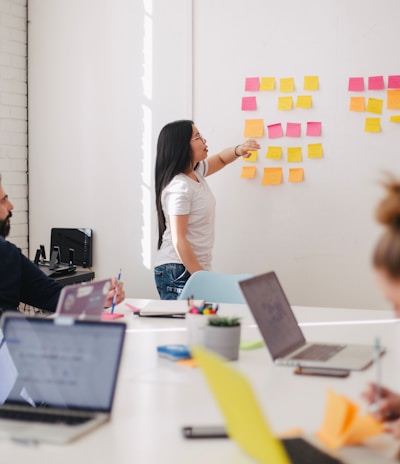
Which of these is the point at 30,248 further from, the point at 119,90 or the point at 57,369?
the point at 57,369

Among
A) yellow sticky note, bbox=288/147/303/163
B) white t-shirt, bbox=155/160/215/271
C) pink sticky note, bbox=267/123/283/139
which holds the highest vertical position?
pink sticky note, bbox=267/123/283/139

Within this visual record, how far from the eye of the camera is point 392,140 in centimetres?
392

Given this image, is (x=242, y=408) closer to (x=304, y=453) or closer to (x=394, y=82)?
(x=304, y=453)

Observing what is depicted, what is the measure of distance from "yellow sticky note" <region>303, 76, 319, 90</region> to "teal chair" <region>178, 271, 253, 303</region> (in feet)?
4.39

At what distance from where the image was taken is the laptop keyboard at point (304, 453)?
128cm

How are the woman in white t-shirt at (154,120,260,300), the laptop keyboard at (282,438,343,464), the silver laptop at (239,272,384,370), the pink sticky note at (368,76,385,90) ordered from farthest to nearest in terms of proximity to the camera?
the pink sticky note at (368,76,385,90) < the woman in white t-shirt at (154,120,260,300) < the silver laptop at (239,272,384,370) < the laptop keyboard at (282,438,343,464)

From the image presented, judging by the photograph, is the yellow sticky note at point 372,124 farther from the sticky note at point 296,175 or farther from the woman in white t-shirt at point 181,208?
the woman in white t-shirt at point 181,208

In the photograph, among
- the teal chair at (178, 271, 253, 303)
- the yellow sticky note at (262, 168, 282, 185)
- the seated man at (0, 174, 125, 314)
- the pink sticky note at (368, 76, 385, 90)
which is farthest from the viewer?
the yellow sticky note at (262, 168, 282, 185)

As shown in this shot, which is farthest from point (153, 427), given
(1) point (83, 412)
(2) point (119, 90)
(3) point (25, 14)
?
(3) point (25, 14)

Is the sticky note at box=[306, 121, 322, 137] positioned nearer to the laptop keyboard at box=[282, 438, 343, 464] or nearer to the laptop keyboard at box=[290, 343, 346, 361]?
the laptop keyboard at box=[290, 343, 346, 361]

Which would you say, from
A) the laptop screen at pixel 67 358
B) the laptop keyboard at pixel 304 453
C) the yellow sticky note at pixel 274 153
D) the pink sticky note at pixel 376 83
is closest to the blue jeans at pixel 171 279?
the yellow sticky note at pixel 274 153

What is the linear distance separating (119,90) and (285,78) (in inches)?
42.2

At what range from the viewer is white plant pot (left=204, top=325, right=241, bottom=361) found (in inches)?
79.4

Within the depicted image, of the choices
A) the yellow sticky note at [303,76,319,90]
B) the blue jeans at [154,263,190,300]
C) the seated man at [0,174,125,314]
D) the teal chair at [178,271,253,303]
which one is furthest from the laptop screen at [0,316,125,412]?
the yellow sticky note at [303,76,319,90]
